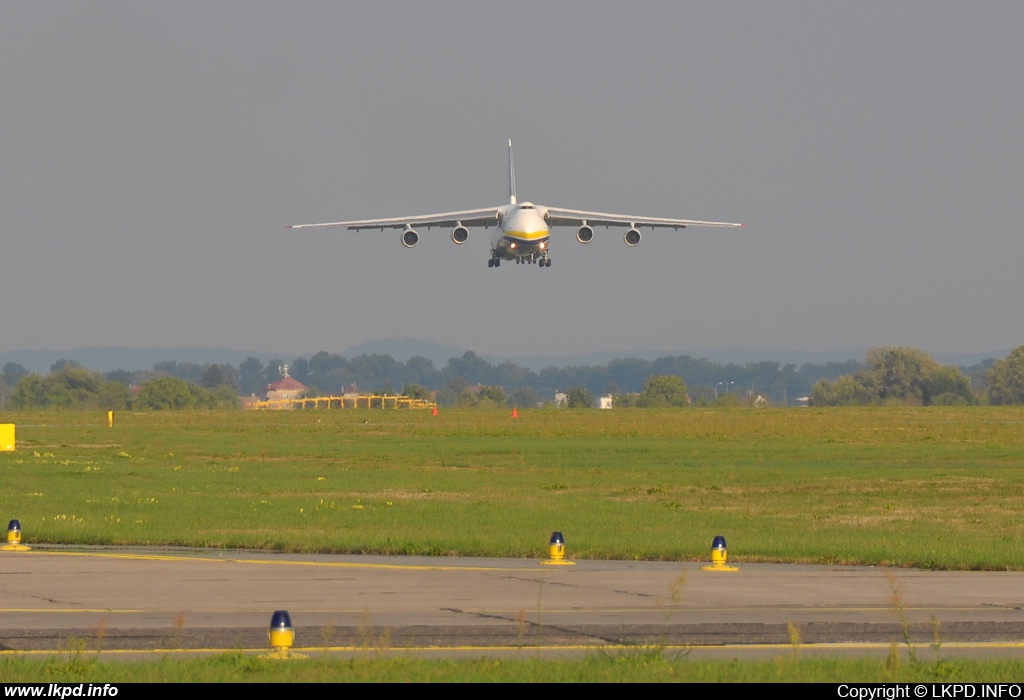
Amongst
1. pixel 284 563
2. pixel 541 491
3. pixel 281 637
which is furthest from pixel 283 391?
pixel 281 637

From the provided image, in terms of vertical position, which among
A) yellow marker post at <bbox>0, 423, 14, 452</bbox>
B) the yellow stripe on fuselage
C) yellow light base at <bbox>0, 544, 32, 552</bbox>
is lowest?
yellow light base at <bbox>0, 544, 32, 552</bbox>

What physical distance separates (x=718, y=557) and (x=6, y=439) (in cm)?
3140

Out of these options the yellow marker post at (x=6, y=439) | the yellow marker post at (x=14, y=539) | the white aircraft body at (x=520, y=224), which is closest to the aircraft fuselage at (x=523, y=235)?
the white aircraft body at (x=520, y=224)

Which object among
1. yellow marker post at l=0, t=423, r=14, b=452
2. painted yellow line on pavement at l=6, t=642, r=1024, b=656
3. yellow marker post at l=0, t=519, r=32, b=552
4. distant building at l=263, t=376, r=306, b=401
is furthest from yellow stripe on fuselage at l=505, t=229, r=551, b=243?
distant building at l=263, t=376, r=306, b=401

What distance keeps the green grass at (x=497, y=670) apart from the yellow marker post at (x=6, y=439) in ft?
113

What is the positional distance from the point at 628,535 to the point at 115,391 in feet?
342

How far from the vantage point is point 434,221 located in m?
65.4

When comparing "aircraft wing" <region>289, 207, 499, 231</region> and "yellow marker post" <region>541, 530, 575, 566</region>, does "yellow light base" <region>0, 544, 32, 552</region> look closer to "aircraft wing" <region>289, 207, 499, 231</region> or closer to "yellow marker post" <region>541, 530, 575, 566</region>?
"yellow marker post" <region>541, 530, 575, 566</region>

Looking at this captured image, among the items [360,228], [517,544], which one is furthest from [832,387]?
[517,544]

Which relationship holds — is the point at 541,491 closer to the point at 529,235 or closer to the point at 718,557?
the point at 718,557

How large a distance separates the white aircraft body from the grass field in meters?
7.69

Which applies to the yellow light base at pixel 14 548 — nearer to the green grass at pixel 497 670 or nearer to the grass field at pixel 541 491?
the grass field at pixel 541 491

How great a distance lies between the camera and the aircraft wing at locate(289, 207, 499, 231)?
2544 inches

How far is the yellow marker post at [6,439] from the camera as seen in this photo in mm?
43144
